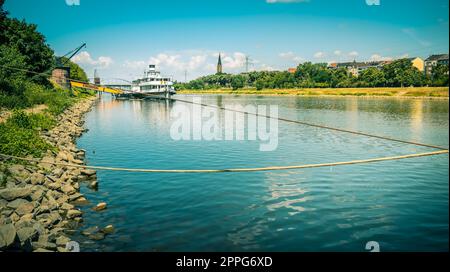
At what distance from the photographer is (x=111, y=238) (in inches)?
359

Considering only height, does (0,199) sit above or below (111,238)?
above

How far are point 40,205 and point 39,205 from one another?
0.03m

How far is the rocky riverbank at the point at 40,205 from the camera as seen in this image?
304 inches

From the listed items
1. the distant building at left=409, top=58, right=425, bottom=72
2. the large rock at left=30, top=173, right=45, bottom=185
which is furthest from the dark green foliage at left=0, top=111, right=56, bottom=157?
the distant building at left=409, top=58, right=425, bottom=72

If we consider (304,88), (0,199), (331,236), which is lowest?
(331,236)

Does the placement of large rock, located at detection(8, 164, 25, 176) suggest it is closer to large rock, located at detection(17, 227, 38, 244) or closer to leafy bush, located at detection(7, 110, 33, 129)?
large rock, located at detection(17, 227, 38, 244)

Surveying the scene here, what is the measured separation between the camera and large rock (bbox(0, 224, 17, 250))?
697cm

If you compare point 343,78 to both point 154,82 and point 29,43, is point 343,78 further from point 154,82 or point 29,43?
point 29,43

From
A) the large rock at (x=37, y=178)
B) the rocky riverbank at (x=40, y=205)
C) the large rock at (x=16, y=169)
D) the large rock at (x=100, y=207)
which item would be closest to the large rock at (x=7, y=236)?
the rocky riverbank at (x=40, y=205)

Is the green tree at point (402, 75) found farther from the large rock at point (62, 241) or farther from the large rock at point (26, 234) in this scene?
the large rock at point (26, 234)

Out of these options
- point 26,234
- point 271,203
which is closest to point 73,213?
point 26,234
